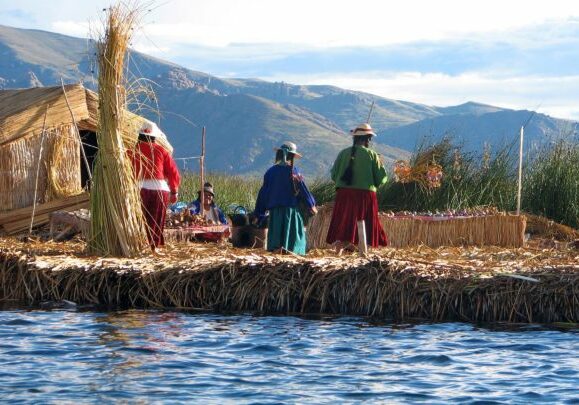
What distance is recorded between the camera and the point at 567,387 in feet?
23.6

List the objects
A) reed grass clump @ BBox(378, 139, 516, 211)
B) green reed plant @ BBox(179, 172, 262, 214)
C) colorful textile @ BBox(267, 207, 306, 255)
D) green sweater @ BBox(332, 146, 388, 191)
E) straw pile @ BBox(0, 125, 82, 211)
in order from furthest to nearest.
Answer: green reed plant @ BBox(179, 172, 262, 214)
reed grass clump @ BBox(378, 139, 516, 211)
straw pile @ BBox(0, 125, 82, 211)
green sweater @ BBox(332, 146, 388, 191)
colorful textile @ BBox(267, 207, 306, 255)

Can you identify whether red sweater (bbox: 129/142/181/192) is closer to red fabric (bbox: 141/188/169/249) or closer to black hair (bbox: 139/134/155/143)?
black hair (bbox: 139/134/155/143)

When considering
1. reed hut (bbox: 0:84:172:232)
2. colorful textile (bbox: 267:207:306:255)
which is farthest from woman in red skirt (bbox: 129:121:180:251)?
reed hut (bbox: 0:84:172:232)

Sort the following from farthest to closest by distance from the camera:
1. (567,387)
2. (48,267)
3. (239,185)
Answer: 1. (239,185)
2. (48,267)
3. (567,387)

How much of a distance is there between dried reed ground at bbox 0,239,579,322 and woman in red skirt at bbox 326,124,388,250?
70.2 inches

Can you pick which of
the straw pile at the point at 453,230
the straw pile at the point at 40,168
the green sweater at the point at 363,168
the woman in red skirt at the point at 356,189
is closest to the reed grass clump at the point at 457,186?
the straw pile at the point at 453,230

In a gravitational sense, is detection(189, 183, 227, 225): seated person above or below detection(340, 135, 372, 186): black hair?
below

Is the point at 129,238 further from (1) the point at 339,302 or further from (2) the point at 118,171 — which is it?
(1) the point at 339,302

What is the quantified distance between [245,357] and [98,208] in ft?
11.3

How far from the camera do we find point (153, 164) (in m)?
11.3

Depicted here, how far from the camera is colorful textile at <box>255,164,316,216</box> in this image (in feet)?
38.1

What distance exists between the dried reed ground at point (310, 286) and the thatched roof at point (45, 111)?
4.33m

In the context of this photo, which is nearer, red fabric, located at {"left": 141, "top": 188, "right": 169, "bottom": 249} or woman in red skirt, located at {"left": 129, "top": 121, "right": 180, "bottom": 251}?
woman in red skirt, located at {"left": 129, "top": 121, "right": 180, "bottom": 251}

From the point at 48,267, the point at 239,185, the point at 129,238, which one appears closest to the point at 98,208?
the point at 129,238
